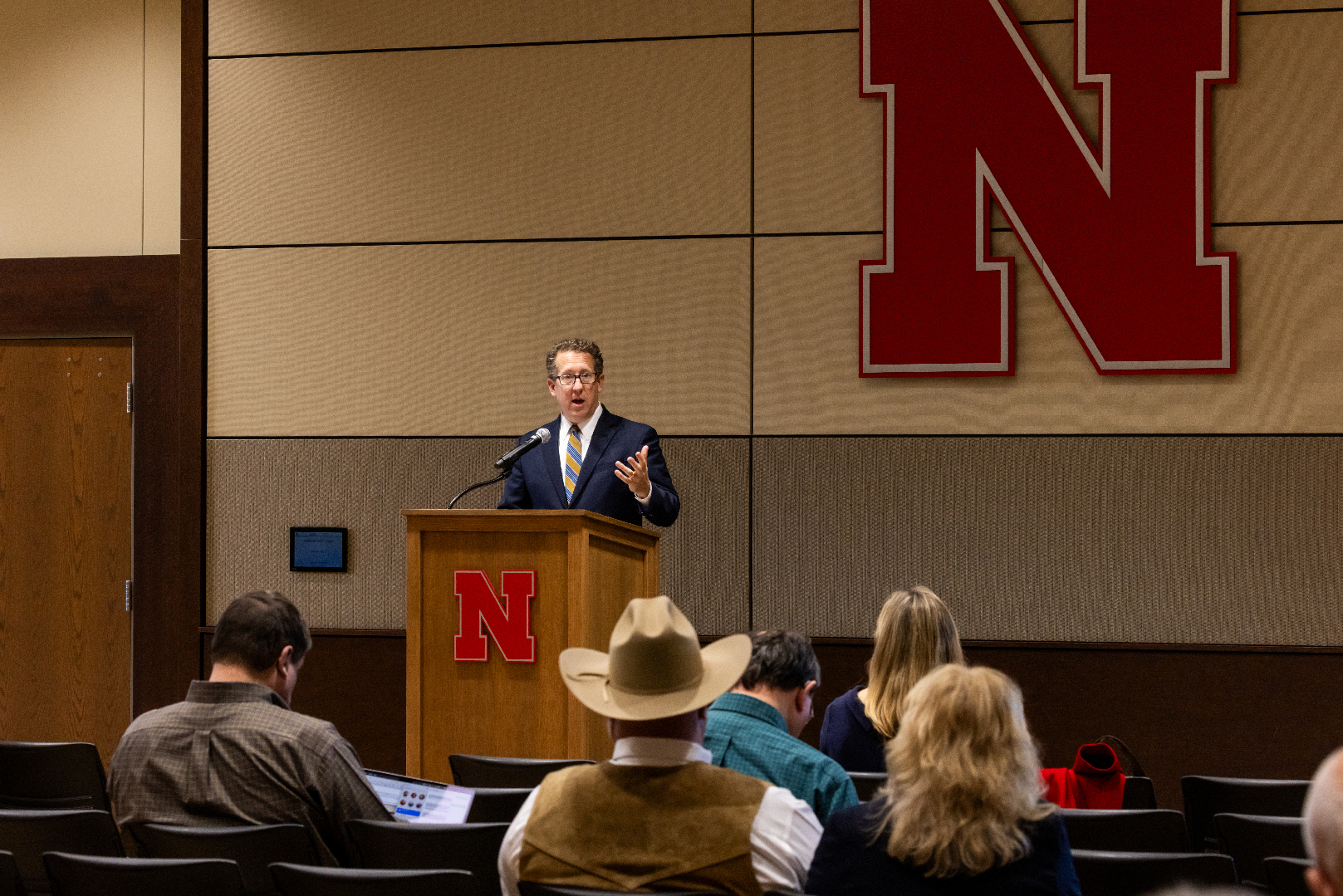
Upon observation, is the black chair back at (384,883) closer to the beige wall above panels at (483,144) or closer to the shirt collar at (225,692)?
the shirt collar at (225,692)

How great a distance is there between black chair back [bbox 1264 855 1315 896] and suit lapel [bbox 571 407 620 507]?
2618 mm

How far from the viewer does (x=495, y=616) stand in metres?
3.52

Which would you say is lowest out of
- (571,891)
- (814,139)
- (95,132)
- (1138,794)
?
(1138,794)

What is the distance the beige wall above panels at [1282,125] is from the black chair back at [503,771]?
3.77 m

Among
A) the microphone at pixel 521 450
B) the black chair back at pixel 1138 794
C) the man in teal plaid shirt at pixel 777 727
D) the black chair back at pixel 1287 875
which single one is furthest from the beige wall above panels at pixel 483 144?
the black chair back at pixel 1287 875

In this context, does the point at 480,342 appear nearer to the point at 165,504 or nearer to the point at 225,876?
the point at 165,504

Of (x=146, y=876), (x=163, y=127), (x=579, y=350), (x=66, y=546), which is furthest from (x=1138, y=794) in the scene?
(x=163, y=127)

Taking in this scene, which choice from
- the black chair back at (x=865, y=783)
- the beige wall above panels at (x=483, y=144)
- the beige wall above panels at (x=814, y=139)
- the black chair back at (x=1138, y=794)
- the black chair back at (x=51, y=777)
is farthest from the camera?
the beige wall above panels at (x=483, y=144)

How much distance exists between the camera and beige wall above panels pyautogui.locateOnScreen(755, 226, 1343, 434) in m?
5.20

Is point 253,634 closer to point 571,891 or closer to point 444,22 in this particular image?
point 571,891

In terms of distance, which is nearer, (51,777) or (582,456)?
(51,777)

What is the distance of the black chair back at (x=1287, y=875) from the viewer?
213 centimetres

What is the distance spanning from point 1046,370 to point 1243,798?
2.50 metres

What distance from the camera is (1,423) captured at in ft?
20.1
